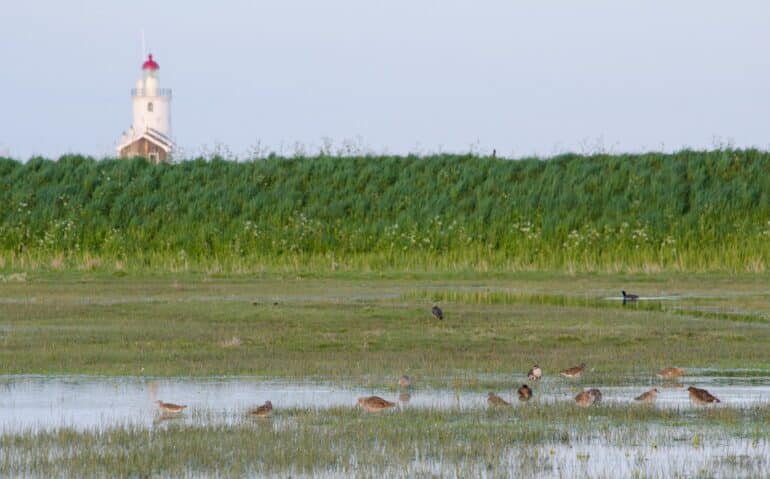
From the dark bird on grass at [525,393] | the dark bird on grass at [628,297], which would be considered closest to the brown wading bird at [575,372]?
the dark bird on grass at [525,393]

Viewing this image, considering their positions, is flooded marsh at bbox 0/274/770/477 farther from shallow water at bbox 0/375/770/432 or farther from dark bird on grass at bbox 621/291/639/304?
dark bird on grass at bbox 621/291/639/304

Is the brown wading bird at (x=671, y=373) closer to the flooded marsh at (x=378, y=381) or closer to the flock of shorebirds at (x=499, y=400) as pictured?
the flooded marsh at (x=378, y=381)

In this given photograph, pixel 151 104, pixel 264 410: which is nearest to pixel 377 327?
pixel 264 410

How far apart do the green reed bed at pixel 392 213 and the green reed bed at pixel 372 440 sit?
24971 mm

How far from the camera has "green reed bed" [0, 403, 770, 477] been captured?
11000mm

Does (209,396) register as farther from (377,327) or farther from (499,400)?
(377,327)

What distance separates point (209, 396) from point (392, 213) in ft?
103

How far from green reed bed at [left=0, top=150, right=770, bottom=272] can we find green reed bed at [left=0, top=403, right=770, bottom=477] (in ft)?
81.9

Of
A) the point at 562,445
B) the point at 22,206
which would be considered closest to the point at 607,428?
the point at 562,445

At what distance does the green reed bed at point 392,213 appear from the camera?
4100 centimetres

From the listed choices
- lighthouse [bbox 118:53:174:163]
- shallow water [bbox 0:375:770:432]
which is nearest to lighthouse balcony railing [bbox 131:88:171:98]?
lighthouse [bbox 118:53:174:163]

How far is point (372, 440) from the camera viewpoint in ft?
40.1

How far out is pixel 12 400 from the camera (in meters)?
15.0

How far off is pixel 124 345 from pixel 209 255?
22382 millimetres
